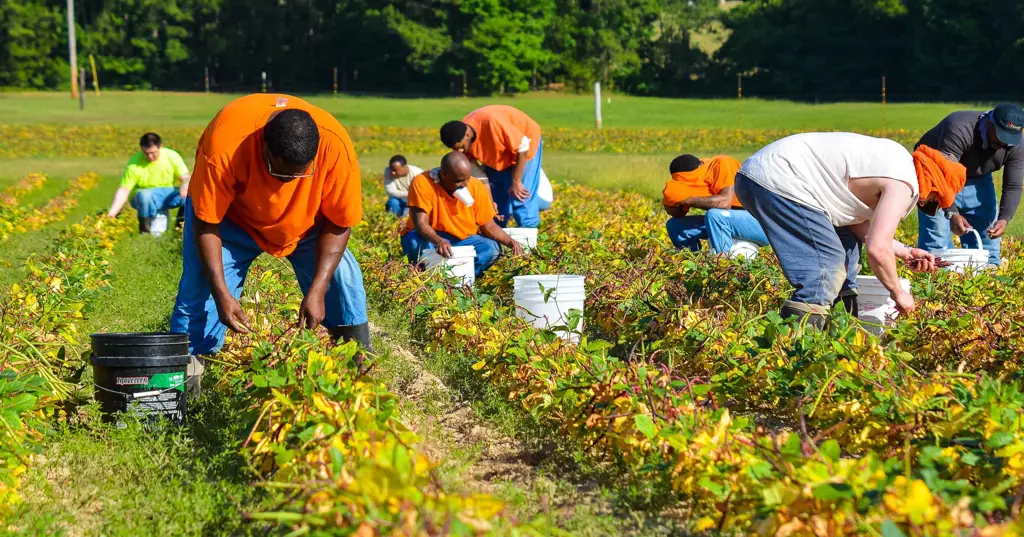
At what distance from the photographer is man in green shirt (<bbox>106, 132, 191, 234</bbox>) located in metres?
12.2

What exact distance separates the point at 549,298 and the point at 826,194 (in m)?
1.70

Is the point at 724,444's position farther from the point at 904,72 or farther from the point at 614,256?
the point at 904,72

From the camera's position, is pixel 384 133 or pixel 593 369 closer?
pixel 593 369

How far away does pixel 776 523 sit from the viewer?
116 inches

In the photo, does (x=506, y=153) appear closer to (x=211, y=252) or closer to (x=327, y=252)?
(x=327, y=252)

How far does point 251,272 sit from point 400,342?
185 centimetres

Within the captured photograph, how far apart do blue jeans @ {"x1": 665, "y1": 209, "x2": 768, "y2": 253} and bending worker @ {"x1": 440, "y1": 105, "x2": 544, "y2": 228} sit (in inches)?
63.0

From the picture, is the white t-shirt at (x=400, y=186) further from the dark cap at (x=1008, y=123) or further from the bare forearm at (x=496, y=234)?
the dark cap at (x=1008, y=123)

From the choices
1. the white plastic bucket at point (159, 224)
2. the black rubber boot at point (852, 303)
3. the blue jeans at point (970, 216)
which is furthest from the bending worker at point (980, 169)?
the white plastic bucket at point (159, 224)

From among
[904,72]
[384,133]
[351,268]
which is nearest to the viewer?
[351,268]

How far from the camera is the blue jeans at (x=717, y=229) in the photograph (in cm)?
828

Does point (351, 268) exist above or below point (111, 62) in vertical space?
below

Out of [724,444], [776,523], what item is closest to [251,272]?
[724,444]

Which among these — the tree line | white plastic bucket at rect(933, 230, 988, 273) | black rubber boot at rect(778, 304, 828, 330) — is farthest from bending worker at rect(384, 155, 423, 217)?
the tree line
